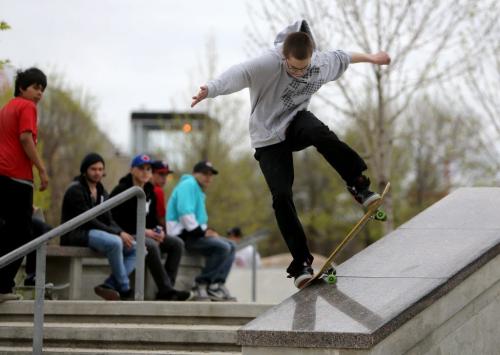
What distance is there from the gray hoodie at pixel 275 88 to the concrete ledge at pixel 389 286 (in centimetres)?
119

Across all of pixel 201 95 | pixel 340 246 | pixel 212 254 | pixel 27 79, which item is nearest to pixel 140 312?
pixel 340 246

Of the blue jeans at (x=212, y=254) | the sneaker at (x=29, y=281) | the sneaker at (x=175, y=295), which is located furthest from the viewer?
the blue jeans at (x=212, y=254)

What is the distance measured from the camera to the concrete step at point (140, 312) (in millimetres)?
7148

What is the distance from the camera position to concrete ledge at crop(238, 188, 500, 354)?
17.6 feet

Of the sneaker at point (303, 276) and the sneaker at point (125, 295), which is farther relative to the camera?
the sneaker at point (125, 295)

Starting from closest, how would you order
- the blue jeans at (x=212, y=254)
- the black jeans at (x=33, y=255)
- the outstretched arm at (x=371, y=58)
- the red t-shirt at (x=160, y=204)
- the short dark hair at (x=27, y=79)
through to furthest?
the outstretched arm at (x=371, y=58) → the short dark hair at (x=27, y=79) → the black jeans at (x=33, y=255) → the red t-shirt at (x=160, y=204) → the blue jeans at (x=212, y=254)

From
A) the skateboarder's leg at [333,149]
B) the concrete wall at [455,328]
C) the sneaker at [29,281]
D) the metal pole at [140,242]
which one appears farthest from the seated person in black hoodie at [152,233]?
the concrete wall at [455,328]

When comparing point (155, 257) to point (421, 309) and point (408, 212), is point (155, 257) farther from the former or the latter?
point (408, 212)

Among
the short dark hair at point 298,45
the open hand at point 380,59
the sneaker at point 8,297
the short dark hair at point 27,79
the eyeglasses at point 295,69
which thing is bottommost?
the sneaker at point 8,297

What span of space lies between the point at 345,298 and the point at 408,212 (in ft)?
113

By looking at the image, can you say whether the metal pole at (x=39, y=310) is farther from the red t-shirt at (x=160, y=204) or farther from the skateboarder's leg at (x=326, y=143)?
the red t-shirt at (x=160, y=204)

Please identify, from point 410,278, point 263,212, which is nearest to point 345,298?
point 410,278

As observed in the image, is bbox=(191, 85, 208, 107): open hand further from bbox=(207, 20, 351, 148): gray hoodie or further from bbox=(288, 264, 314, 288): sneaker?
bbox=(288, 264, 314, 288): sneaker

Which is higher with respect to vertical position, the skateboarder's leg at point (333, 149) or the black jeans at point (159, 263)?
the skateboarder's leg at point (333, 149)
